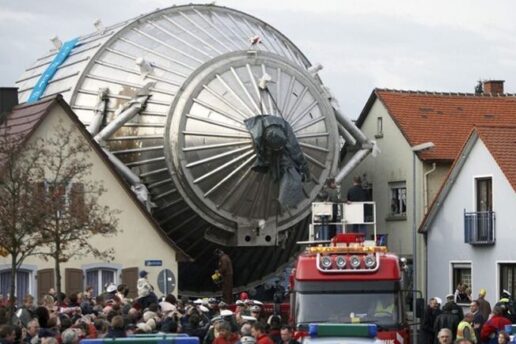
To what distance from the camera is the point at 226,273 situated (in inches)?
1689

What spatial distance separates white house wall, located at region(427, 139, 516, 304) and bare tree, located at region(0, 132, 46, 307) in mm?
14950

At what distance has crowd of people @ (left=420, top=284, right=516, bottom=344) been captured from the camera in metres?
27.2

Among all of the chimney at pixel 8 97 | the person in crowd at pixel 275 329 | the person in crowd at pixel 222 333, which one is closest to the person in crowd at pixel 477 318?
the person in crowd at pixel 275 329

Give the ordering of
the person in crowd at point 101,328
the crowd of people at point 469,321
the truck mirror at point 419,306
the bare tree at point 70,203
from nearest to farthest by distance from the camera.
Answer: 1. the person in crowd at point 101,328
2. the crowd of people at point 469,321
3. the truck mirror at point 419,306
4. the bare tree at point 70,203

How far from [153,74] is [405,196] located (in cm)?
1067

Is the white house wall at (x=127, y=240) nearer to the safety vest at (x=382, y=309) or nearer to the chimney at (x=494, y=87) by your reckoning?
the safety vest at (x=382, y=309)

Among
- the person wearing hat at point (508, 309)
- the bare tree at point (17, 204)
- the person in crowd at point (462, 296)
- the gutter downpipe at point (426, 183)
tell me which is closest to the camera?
the bare tree at point (17, 204)

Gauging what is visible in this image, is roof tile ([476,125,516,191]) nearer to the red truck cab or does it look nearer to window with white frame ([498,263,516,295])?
window with white frame ([498,263,516,295])

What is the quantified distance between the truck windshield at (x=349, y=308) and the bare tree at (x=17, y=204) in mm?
5223

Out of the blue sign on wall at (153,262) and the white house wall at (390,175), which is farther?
the white house wall at (390,175)

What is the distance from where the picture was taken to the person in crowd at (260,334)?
22844mm

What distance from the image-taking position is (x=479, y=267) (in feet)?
148

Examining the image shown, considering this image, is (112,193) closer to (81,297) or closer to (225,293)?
(225,293)

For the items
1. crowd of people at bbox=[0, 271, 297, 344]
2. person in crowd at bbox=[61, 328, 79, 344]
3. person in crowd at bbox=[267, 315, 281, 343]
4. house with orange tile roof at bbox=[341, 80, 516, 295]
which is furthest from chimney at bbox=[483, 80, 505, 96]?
person in crowd at bbox=[61, 328, 79, 344]
